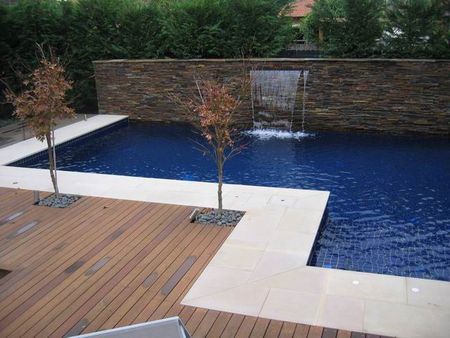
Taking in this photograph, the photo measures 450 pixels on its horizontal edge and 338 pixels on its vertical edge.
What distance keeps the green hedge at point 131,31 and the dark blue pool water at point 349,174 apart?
7.16 ft

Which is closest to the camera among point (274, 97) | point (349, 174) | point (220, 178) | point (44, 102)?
point (220, 178)

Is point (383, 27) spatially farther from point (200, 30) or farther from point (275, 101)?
point (200, 30)

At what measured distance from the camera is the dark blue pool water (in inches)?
222

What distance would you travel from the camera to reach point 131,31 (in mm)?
13008

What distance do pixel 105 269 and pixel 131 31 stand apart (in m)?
9.29

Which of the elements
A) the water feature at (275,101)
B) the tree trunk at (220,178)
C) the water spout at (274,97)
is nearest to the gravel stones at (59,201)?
the tree trunk at (220,178)

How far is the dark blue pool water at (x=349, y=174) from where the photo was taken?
5650 mm

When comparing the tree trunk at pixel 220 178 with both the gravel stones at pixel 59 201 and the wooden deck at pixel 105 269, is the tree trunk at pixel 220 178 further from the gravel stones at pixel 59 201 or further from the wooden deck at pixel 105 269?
the gravel stones at pixel 59 201

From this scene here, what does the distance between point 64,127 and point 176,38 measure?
356cm

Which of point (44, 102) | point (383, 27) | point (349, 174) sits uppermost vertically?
point (383, 27)

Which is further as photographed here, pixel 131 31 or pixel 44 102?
pixel 131 31

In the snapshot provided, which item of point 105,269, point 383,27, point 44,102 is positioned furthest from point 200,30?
point 105,269

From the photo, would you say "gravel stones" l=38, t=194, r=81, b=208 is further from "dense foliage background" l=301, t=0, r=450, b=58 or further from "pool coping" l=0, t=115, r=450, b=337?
"dense foliage background" l=301, t=0, r=450, b=58

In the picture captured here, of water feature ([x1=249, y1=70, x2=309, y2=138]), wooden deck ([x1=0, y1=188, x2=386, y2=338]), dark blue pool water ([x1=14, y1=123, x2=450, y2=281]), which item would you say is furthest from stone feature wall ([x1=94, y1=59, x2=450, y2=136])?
wooden deck ([x1=0, y1=188, x2=386, y2=338])
